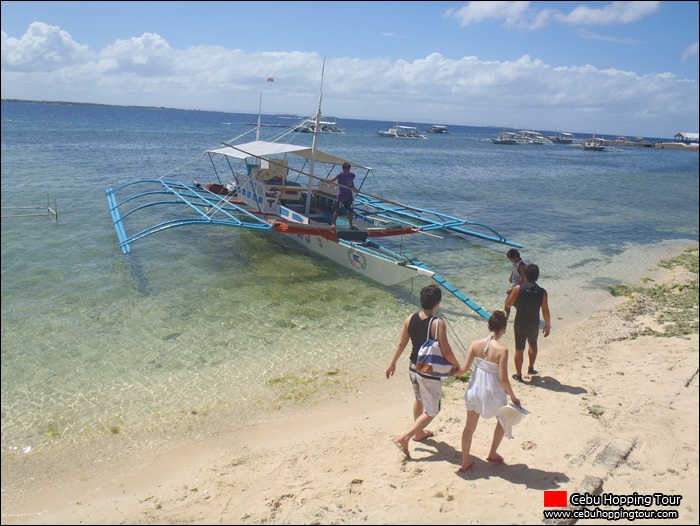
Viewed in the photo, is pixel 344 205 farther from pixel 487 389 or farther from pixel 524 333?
pixel 487 389

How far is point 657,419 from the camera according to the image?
17.2ft

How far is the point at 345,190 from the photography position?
45.1 ft

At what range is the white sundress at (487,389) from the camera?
4508 millimetres

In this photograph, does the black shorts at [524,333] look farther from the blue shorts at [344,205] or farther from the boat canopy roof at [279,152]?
the boat canopy roof at [279,152]

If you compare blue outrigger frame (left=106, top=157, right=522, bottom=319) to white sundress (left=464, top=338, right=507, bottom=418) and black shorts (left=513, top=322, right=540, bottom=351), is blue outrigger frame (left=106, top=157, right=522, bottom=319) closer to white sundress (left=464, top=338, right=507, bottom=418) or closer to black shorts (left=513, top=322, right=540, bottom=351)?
black shorts (left=513, top=322, right=540, bottom=351)

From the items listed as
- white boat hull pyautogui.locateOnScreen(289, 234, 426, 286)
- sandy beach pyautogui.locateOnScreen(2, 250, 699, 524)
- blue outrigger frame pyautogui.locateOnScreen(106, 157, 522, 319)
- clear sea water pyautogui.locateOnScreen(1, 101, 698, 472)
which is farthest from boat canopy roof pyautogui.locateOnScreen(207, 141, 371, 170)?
sandy beach pyautogui.locateOnScreen(2, 250, 699, 524)

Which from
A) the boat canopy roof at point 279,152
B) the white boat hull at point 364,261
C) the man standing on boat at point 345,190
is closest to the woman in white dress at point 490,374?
the white boat hull at point 364,261

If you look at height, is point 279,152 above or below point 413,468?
above

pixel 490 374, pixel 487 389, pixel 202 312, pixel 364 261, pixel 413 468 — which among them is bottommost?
pixel 202 312

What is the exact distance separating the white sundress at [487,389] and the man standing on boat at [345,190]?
9.30 meters

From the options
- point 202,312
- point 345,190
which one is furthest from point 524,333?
point 345,190

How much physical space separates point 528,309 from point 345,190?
25.4ft

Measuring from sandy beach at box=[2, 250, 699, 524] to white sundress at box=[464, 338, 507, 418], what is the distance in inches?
27.2

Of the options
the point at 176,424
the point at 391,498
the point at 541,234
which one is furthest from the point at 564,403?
the point at 541,234
